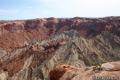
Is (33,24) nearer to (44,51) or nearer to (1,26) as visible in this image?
(1,26)

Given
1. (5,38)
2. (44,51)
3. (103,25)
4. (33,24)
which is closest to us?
(44,51)

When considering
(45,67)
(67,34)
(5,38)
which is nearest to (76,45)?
(45,67)

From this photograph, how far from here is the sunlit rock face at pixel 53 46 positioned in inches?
2405

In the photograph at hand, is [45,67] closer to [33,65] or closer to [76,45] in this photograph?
[33,65]

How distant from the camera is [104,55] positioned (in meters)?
71.7

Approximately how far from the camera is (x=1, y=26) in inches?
3836

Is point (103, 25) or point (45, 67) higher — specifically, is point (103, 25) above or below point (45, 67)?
above

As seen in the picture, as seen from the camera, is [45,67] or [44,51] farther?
[44,51]

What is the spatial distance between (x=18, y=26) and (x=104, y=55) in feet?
123

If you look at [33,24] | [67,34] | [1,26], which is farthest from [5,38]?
[67,34]

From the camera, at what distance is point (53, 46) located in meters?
68.6

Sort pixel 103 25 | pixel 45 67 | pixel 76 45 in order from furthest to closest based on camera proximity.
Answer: pixel 103 25 < pixel 76 45 < pixel 45 67

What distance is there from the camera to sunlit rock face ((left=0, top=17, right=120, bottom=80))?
61.1 m

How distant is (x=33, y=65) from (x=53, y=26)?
41.4 metres
